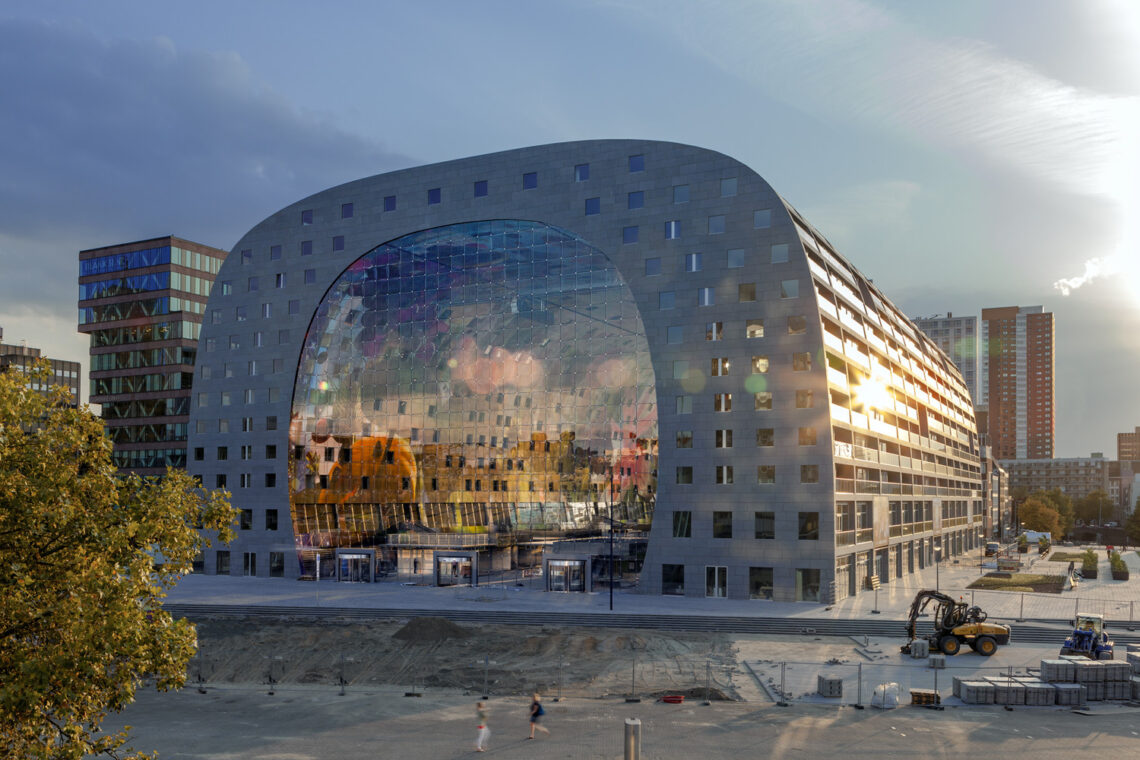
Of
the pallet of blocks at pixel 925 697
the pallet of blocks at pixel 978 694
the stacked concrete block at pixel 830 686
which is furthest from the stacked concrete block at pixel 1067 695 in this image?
the stacked concrete block at pixel 830 686

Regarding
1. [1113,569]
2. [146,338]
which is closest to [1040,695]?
[1113,569]

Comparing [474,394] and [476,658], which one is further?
[474,394]

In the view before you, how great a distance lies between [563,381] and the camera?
67.3 m

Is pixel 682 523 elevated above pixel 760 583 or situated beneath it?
elevated above

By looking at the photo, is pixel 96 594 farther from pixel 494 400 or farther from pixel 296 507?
pixel 296 507

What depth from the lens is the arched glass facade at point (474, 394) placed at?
2574 inches

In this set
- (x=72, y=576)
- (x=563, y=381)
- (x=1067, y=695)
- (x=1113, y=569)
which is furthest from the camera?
(x=1113, y=569)

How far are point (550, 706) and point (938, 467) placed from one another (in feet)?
269

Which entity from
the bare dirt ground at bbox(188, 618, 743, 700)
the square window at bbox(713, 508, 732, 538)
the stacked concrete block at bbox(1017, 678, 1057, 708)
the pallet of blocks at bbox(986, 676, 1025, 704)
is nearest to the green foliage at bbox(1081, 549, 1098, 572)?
the square window at bbox(713, 508, 732, 538)

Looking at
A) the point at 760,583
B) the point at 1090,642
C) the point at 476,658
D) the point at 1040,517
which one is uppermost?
the point at 1090,642

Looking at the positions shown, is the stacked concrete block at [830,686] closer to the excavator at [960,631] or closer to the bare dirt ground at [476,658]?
the bare dirt ground at [476,658]

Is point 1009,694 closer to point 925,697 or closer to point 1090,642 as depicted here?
point 925,697

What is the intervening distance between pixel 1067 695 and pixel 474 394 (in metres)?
47.8

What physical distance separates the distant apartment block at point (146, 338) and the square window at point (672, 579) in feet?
242
